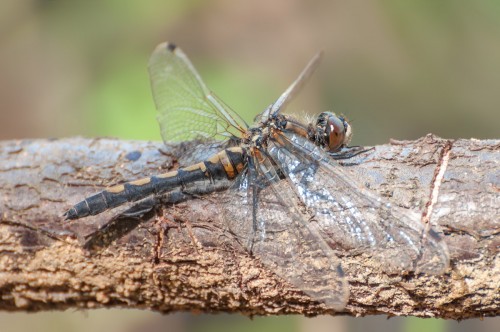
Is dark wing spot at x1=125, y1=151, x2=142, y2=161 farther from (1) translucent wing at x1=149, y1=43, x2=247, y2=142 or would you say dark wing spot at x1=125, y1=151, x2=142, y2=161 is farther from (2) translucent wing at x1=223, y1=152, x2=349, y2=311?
(2) translucent wing at x1=223, y1=152, x2=349, y2=311

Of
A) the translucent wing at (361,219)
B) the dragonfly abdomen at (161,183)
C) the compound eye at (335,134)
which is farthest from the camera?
the compound eye at (335,134)

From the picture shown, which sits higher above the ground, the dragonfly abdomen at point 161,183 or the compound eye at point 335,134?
the compound eye at point 335,134

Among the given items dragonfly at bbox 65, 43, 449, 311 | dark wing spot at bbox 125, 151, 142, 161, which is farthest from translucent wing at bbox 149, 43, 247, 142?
dark wing spot at bbox 125, 151, 142, 161

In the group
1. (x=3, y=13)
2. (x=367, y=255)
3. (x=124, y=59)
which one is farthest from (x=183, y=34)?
(x=367, y=255)

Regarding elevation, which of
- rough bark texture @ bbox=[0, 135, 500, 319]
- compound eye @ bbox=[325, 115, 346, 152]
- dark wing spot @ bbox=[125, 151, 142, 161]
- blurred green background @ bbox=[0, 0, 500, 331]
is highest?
blurred green background @ bbox=[0, 0, 500, 331]

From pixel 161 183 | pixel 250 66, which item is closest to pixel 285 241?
pixel 161 183

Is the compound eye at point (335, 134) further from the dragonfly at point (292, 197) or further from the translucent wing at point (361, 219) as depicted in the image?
the translucent wing at point (361, 219)

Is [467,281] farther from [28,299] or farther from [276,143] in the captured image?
[28,299]

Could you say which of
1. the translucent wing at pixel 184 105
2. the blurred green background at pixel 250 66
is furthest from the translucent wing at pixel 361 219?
the blurred green background at pixel 250 66
